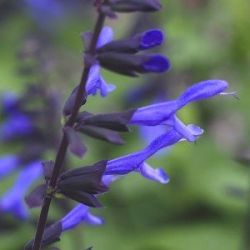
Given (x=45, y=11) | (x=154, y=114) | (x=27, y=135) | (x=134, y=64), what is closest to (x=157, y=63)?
(x=134, y=64)

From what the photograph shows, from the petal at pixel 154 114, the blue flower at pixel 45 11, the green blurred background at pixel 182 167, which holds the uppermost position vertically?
the petal at pixel 154 114

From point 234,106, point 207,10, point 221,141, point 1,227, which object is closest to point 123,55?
point 1,227

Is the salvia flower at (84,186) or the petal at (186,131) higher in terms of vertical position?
the petal at (186,131)

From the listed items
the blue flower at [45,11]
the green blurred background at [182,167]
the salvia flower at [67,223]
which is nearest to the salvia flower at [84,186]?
the salvia flower at [67,223]

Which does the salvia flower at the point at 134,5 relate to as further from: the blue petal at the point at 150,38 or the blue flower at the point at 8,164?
the blue flower at the point at 8,164

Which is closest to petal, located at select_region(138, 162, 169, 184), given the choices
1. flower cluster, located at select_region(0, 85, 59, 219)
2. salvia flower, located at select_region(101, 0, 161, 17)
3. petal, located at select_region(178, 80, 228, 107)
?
petal, located at select_region(178, 80, 228, 107)
